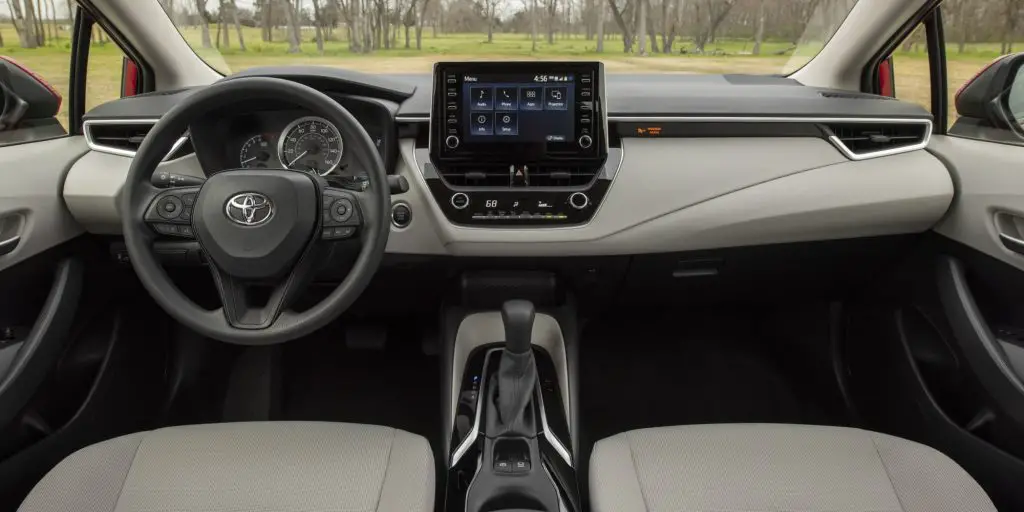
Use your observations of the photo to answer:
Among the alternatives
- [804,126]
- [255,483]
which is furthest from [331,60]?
[804,126]

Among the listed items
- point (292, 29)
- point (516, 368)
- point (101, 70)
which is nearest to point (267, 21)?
point (292, 29)

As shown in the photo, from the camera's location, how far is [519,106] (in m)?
1.96

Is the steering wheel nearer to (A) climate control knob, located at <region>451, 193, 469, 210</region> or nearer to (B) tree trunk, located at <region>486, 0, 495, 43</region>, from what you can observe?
(A) climate control knob, located at <region>451, 193, 469, 210</region>

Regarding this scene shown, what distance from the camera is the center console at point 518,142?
6.39ft

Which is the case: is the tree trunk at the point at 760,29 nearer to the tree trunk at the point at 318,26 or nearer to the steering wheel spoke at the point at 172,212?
the tree trunk at the point at 318,26

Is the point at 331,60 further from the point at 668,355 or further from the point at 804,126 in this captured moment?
the point at 668,355

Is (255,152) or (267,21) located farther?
(267,21)

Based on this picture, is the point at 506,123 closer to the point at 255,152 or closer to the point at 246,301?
the point at 255,152

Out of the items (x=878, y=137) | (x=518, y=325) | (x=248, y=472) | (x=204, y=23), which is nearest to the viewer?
(x=248, y=472)

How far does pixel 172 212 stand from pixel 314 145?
463mm

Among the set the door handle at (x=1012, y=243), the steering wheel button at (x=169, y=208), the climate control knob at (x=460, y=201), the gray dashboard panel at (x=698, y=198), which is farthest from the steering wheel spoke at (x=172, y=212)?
the door handle at (x=1012, y=243)

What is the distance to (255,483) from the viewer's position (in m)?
1.43

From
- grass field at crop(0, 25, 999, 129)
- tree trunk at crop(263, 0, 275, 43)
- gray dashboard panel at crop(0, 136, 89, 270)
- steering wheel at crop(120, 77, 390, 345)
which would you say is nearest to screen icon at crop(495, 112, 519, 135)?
grass field at crop(0, 25, 999, 129)

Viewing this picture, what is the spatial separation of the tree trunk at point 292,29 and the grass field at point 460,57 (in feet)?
0.06
